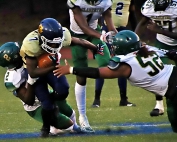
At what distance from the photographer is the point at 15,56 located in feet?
17.2

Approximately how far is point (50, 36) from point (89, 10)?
1121 millimetres

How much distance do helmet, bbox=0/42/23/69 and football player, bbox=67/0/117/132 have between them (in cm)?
75

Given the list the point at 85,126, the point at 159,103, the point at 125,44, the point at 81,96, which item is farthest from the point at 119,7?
the point at 125,44

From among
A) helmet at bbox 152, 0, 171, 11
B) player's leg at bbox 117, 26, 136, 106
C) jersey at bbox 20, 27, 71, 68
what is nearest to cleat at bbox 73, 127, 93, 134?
jersey at bbox 20, 27, 71, 68

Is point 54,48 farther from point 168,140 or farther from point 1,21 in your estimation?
point 1,21

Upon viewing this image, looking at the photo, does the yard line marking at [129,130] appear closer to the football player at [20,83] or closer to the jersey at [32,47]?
the football player at [20,83]

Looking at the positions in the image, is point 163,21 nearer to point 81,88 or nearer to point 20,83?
point 81,88

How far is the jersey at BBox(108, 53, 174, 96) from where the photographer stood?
465cm

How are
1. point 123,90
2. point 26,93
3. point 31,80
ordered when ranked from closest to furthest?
point 31,80 < point 26,93 < point 123,90

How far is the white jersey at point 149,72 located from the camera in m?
4.65

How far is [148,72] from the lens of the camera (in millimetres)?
4707

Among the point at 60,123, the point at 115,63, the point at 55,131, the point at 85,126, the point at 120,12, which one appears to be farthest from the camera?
the point at 120,12

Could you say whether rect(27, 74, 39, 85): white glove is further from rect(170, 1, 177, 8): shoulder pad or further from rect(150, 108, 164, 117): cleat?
rect(170, 1, 177, 8): shoulder pad

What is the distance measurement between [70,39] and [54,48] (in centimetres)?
48
